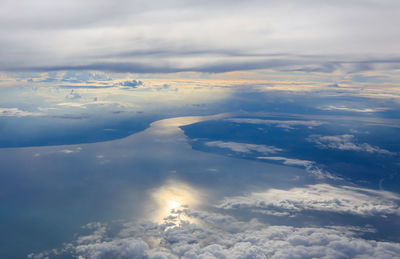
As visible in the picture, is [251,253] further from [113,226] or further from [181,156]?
[181,156]

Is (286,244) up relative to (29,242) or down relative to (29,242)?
up

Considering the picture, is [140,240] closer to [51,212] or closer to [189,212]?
[189,212]

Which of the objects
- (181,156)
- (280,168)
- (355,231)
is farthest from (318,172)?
(181,156)

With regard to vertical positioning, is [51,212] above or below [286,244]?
below

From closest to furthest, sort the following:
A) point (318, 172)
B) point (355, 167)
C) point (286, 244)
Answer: point (286, 244)
point (318, 172)
point (355, 167)

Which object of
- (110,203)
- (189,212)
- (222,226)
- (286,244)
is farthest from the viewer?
(110,203)

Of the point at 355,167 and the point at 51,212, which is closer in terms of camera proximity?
the point at 51,212

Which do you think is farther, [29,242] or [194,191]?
[194,191]

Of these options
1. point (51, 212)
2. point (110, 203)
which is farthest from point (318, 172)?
point (51, 212)

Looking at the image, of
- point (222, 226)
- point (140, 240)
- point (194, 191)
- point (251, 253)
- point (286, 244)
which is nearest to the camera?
point (251, 253)
